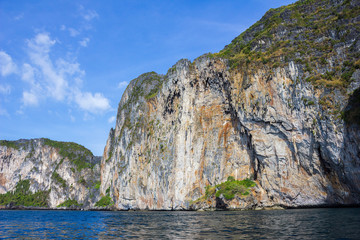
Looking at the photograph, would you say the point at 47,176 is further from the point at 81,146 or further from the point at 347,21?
the point at 347,21

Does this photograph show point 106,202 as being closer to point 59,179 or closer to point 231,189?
point 59,179

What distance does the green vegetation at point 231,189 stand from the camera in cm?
5230

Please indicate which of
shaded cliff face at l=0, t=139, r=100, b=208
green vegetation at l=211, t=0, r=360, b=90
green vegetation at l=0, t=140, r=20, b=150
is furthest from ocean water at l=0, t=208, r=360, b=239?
green vegetation at l=0, t=140, r=20, b=150

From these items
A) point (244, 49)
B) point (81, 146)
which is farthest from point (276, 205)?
point (81, 146)

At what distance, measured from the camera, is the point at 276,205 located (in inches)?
2023

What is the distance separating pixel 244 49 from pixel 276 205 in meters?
37.9

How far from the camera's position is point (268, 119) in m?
54.8

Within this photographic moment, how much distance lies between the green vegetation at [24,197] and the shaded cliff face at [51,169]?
175cm

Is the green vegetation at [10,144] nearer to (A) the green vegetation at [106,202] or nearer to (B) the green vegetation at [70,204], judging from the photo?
(B) the green vegetation at [70,204]

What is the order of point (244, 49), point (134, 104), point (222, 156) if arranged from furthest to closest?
point (134, 104) < point (244, 49) < point (222, 156)

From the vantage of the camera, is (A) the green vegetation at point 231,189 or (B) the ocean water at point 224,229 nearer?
(B) the ocean water at point 224,229

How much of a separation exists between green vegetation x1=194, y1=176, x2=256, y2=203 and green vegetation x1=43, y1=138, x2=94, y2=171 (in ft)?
369

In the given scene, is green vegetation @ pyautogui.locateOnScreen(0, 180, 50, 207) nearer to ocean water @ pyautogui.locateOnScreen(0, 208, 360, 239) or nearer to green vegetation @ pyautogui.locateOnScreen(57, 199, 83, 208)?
green vegetation @ pyautogui.locateOnScreen(57, 199, 83, 208)

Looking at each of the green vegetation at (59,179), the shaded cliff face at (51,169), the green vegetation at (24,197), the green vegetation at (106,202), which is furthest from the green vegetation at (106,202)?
the green vegetation at (24,197)
